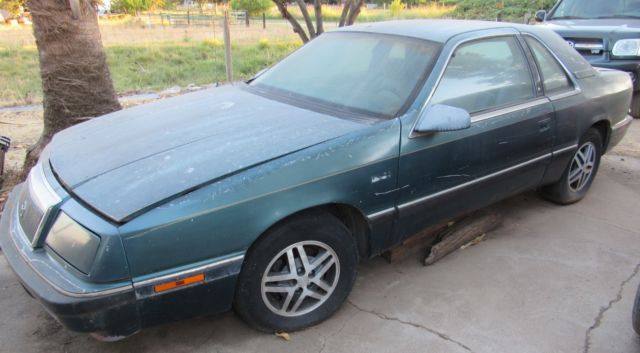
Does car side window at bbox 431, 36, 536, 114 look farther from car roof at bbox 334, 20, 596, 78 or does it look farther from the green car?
car roof at bbox 334, 20, 596, 78

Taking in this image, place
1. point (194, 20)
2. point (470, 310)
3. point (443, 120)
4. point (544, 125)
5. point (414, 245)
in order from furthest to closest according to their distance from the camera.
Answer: point (194, 20) → point (544, 125) → point (414, 245) → point (470, 310) → point (443, 120)

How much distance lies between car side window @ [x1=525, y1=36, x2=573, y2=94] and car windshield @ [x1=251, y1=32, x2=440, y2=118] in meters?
1.04

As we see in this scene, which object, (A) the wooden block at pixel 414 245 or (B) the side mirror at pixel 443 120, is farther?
(A) the wooden block at pixel 414 245

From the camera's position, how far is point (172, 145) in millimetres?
2668

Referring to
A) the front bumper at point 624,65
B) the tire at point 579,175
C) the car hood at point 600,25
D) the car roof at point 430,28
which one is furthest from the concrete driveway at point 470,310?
the car hood at point 600,25

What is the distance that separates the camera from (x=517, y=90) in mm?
3518

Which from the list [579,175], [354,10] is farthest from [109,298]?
[354,10]

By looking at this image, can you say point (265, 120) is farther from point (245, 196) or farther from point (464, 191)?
point (464, 191)

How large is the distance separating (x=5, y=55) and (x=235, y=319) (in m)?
18.8

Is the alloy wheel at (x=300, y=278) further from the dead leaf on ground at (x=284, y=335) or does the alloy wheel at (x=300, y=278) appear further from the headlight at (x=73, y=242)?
the headlight at (x=73, y=242)

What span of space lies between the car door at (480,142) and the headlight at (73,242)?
161 cm

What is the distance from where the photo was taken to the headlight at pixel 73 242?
209 cm

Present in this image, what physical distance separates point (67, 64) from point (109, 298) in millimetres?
3269

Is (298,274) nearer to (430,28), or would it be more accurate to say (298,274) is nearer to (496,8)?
(430,28)
